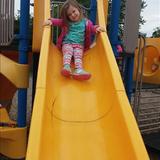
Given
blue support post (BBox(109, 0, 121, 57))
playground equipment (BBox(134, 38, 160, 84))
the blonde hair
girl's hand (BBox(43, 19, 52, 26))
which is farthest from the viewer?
playground equipment (BBox(134, 38, 160, 84))

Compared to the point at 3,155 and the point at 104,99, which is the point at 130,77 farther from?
the point at 3,155

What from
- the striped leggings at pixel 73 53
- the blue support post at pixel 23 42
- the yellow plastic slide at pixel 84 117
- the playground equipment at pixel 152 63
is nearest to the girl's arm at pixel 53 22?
the yellow plastic slide at pixel 84 117

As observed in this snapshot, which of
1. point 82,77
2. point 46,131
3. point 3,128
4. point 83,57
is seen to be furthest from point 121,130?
point 3,128

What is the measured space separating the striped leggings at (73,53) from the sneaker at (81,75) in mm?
135

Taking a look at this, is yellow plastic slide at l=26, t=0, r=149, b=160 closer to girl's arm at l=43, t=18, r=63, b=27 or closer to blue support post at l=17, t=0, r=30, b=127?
girl's arm at l=43, t=18, r=63, b=27

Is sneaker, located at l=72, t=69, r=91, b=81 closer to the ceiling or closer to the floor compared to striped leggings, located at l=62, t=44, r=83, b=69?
closer to the floor

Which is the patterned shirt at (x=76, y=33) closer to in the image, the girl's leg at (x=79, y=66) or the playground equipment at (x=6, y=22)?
the girl's leg at (x=79, y=66)

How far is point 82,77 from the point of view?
442 centimetres

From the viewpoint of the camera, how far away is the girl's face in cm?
489

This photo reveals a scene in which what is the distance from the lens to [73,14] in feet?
16.1

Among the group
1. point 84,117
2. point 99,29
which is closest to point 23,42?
point 99,29

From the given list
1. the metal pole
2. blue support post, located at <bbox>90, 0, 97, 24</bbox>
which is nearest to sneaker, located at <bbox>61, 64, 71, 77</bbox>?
the metal pole

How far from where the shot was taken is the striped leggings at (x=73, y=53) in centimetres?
465

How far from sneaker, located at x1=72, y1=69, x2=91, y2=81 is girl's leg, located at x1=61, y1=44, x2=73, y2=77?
9 cm
